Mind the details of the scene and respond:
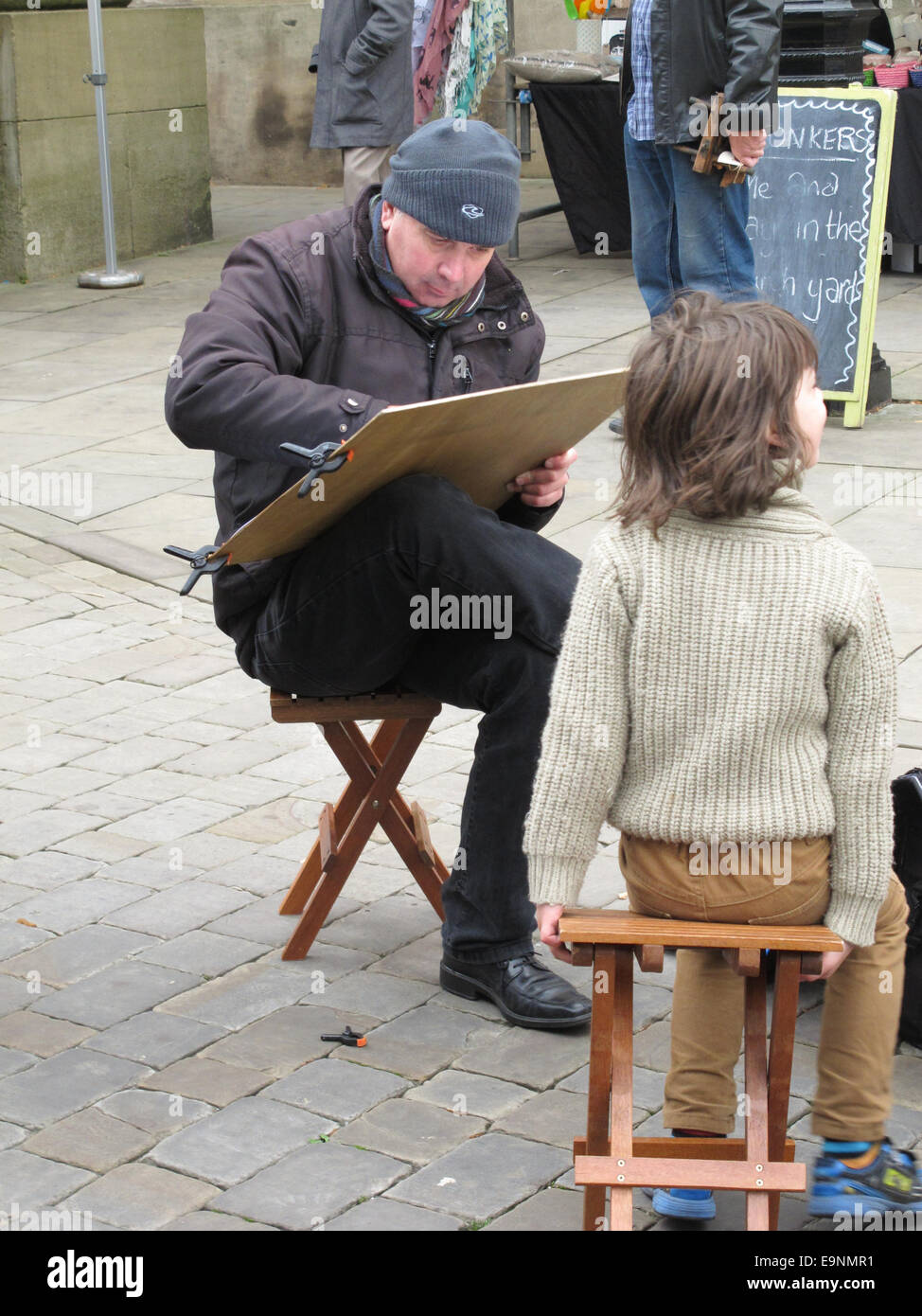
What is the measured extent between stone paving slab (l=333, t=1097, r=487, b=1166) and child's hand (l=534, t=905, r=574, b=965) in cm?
58

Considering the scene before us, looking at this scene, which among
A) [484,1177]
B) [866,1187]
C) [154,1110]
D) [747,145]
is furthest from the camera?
[747,145]

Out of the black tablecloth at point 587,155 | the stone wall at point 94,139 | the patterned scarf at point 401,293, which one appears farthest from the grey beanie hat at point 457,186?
the stone wall at point 94,139

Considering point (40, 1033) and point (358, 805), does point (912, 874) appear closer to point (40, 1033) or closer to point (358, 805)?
point (358, 805)

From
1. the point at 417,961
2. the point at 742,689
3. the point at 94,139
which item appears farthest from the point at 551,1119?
the point at 94,139

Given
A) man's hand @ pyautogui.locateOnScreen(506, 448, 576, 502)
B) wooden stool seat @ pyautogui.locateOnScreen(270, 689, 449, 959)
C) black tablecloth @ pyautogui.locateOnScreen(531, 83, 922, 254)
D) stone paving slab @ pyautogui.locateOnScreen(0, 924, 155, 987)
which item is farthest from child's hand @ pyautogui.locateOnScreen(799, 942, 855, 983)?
black tablecloth @ pyautogui.locateOnScreen(531, 83, 922, 254)

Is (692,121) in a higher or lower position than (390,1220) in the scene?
higher

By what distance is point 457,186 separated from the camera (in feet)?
10.5

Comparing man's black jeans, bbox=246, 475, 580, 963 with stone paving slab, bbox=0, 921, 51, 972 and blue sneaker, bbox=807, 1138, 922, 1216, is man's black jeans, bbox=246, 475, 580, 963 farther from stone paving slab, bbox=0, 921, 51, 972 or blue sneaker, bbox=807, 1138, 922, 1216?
blue sneaker, bbox=807, 1138, 922, 1216

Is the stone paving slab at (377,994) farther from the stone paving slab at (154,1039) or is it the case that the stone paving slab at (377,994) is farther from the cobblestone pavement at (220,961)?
the stone paving slab at (154,1039)

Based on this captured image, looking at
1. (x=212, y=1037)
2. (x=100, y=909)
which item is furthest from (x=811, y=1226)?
(x=100, y=909)

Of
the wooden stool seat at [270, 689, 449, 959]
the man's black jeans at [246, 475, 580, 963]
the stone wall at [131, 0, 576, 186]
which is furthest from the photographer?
the stone wall at [131, 0, 576, 186]

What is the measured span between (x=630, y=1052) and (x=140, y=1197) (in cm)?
86

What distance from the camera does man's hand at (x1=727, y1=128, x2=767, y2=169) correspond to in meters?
6.25

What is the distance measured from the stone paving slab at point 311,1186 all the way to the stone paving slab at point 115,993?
64cm
